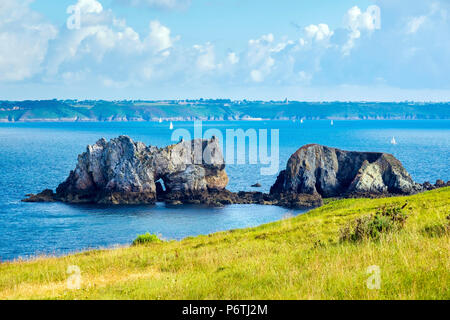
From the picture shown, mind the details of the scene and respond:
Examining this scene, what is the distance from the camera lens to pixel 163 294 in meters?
10.6

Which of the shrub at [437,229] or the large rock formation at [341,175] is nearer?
the shrub at [437,229]

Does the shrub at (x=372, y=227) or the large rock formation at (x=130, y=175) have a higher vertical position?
the shrub at (x=372, y=227)

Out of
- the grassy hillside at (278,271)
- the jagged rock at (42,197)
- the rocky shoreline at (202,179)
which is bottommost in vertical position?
the jagged rock at (42,197)

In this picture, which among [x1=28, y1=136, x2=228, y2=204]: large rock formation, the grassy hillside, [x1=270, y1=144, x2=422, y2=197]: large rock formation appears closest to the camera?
the grassy hillside

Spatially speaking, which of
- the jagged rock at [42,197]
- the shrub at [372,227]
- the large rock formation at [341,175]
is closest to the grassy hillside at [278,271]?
the shrub at [372,227]

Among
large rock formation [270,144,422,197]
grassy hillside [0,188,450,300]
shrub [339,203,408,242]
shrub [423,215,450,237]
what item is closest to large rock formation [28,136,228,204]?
large rock formation [270,144,422,197]

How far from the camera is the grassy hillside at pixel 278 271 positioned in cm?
985

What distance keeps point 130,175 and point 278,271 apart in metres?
67.3

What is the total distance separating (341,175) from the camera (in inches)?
3164

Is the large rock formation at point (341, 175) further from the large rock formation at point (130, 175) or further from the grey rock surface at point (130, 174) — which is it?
A: the large rock formation at point (130, 175)

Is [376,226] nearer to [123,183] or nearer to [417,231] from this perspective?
[417,231]

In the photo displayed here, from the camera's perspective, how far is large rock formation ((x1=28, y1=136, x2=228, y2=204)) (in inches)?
3009

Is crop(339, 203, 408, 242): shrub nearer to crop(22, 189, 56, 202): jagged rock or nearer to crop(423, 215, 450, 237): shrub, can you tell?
crop(423, 215, 450, 237): shrub

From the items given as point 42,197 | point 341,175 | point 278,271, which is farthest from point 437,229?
point 42,197
